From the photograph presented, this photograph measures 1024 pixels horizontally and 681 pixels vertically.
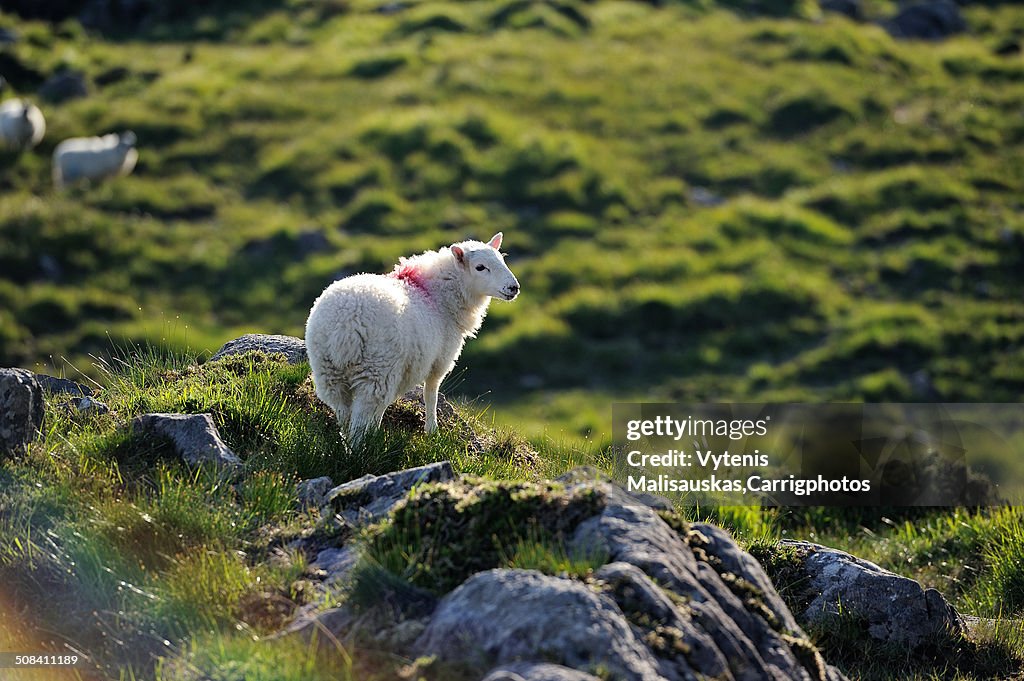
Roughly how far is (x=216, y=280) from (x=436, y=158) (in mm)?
7103

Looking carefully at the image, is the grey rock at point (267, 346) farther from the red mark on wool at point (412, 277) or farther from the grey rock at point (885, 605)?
the grey rock at point (885, 605)

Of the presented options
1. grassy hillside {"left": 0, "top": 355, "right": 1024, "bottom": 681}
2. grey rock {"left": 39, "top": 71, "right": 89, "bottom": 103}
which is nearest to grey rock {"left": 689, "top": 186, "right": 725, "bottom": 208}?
grey rock {"left": 39, "top": 71, "right": 89, "bottom": 103}

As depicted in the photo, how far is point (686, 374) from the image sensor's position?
75.4ft

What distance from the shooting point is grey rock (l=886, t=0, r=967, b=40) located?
40875 mm

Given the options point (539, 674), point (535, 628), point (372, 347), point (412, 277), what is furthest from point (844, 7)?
point (539, 674)

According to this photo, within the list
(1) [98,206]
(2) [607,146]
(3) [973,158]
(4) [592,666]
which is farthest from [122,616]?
(3) [973,158]

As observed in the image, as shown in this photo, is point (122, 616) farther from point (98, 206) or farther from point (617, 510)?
point (98, 206)

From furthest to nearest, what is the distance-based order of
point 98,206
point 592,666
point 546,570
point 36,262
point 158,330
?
1. point 98,206
2. point 36,262
3. point 158,330
4. point 546,570
5. point 592,666

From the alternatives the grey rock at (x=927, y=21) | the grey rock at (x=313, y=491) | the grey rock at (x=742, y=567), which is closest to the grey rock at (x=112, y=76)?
the grey rock at (x=927, y=21)

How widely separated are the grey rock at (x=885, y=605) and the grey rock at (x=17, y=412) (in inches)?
219

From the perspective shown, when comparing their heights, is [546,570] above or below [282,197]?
above

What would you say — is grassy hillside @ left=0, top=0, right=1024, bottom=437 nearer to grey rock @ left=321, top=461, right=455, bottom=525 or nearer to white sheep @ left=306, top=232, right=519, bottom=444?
white sheep @ left=306, top=232, right=519, bottom=444

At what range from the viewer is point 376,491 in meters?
7.54

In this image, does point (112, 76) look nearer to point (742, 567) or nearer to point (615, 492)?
point (615, 492)
